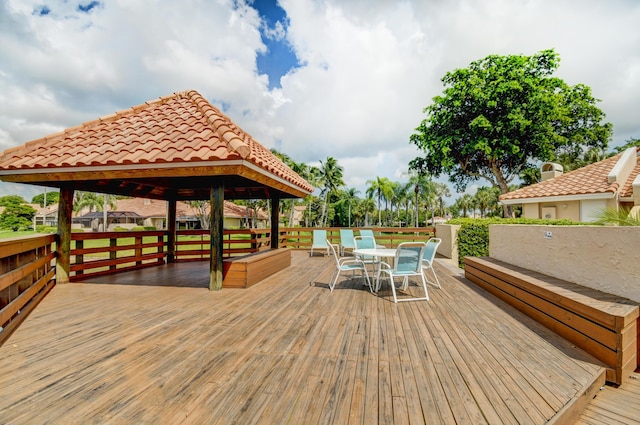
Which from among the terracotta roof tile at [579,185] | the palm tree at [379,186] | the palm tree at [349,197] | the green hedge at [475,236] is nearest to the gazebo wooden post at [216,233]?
the green hedge at [475,236]

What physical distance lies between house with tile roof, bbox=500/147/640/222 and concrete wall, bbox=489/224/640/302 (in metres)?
5.60

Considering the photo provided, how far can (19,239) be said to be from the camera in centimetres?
348

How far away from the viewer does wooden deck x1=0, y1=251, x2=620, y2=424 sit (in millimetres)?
1735

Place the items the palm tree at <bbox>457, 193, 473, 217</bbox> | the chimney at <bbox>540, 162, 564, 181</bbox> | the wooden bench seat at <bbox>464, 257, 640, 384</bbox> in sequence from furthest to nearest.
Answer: the palm tree at <bbox>457, 193, 473, 217</bbox>
the chimney at <bbox>540, 162, 564, 181</bbox>
the wooden bench seat at <bbox>464, 257, 640, 384</bbox>

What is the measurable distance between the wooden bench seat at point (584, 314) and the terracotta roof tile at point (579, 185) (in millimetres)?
7989

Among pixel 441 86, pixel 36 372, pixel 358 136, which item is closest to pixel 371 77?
pixel 358 136

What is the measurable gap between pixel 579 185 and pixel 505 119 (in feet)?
23.1

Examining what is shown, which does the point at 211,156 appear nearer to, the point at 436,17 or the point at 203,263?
the point at 203,263

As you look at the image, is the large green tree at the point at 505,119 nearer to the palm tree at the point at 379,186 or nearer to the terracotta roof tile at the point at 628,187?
the terracotta roof tile at the point at 628,187

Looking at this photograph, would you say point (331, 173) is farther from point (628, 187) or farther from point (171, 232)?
point (171, 232)

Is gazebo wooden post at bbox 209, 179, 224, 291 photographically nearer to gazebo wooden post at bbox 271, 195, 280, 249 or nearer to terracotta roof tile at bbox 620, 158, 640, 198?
gazebo wooden post at bbox 271, 195, 280, 249

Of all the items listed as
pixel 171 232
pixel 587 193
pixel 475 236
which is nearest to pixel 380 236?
pixel 475 236

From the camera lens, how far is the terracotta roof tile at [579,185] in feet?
30.4

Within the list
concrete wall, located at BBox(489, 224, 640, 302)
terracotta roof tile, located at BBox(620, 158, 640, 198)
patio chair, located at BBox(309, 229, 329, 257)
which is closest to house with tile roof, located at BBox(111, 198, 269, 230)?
patio chair, located at BBox(309, 229, 329, 257)
